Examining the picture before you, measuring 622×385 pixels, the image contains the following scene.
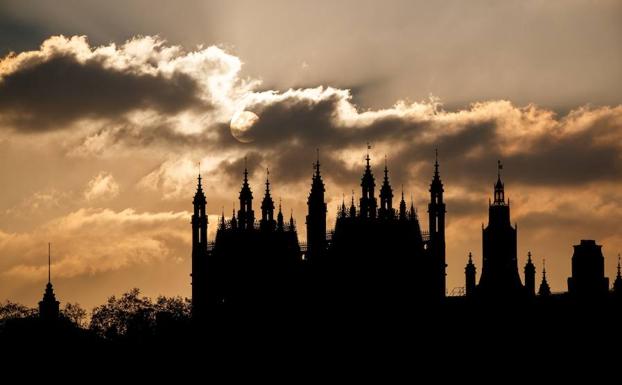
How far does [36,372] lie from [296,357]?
28.8 m

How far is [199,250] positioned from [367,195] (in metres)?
25.2

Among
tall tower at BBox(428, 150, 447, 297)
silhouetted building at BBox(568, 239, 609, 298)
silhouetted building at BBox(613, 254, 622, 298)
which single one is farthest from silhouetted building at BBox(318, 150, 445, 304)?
silhouetted building at BBox(613, 254, 622, 298)

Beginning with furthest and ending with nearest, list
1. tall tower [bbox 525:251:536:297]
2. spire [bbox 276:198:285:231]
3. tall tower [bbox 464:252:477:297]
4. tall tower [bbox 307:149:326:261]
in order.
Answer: tall tower [bbox 525:251:536:297] → tall tower [bbox 464:252:477:297] → spire [bbox 276:198:285:231] → tall tower [bbox 307:149:326:261]

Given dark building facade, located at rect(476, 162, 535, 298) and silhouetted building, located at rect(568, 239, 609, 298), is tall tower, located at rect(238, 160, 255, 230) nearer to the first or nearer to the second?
dark building facade, located at rect(476, 162, 535, 298)

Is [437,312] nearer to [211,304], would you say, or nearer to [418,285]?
[418,285]

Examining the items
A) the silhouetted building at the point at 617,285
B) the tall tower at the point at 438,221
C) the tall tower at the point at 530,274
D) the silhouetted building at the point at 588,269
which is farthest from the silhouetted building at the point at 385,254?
the silhouetted building at the point at 617,285

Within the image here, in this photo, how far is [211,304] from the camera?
150625mm

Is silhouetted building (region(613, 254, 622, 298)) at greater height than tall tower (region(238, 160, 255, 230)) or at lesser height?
lesser

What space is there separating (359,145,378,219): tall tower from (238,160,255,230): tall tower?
16662mm

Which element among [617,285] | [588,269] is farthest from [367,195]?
[617,285]

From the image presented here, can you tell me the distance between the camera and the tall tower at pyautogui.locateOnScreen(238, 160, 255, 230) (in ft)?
500

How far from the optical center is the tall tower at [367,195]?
456 ft

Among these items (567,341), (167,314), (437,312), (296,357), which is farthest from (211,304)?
(567,341)

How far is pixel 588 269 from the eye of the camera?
183m
